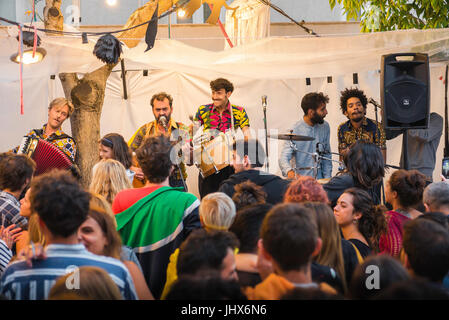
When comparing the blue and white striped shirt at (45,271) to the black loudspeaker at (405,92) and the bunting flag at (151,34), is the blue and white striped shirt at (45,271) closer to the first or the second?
the black loudspeaker at (405,92)

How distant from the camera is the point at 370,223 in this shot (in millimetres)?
3629

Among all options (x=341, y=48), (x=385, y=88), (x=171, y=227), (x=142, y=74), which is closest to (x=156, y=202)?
(x=171, y=227)

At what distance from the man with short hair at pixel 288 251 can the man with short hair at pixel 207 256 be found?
0.14m

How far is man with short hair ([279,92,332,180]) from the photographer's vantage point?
6.68 meters

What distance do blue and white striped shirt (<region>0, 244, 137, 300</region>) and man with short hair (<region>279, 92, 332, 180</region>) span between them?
4.43m

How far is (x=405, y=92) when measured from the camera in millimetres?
5805

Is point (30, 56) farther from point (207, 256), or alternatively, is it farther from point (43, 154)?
point (207, 256)

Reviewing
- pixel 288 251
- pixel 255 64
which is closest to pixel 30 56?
pixel 255 64

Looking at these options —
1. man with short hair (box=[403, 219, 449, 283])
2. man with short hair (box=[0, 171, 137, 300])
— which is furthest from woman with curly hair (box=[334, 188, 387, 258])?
man with short hair (box=[0, 171, 137, 300])

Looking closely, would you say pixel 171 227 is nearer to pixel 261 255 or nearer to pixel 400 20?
pixel 261 255

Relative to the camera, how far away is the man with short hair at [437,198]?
12.7ft

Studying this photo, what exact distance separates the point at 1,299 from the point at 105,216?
0.75 meters

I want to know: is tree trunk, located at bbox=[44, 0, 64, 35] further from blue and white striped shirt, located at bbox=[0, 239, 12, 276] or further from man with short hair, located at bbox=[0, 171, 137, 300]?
man with short hair, located at bbox=[0, 171, 137, 300]
